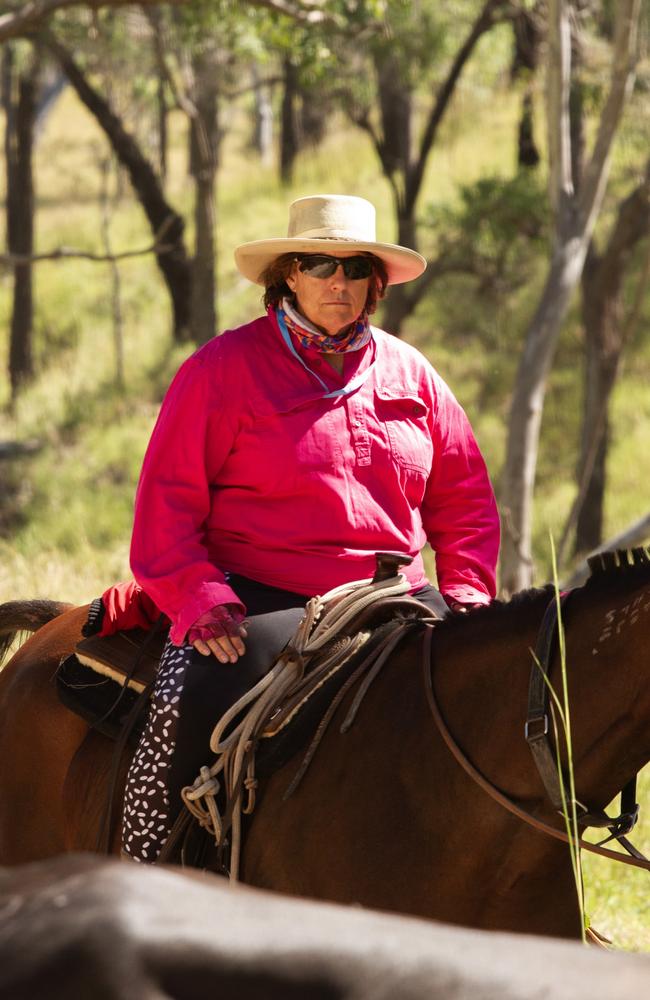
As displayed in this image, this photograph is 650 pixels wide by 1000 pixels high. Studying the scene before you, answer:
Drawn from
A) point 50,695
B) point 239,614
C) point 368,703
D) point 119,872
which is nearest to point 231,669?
point 239,614

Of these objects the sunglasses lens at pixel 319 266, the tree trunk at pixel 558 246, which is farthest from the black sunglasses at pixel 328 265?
the tree trunk at pixel 558 246

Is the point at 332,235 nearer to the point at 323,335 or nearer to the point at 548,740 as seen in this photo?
the point at 323,335

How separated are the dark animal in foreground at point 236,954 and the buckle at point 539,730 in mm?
1728

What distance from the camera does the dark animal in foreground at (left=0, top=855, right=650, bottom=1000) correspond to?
1.10 meters

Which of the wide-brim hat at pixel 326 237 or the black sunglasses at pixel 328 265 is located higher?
the wide-brim hat at pixel 326 237

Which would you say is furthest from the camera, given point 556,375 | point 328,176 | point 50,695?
point 328,176

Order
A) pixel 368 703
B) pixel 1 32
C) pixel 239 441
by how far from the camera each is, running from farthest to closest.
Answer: pixel 1 32
pixel 239 441
pixel 368 703

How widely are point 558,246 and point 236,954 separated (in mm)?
7868

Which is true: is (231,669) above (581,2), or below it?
below

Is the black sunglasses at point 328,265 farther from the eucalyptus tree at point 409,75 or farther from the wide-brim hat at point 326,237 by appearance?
the eucalyptus tree at point 409,75

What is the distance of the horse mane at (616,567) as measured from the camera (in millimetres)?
2975

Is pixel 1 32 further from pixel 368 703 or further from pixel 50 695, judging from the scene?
pixel 368 703

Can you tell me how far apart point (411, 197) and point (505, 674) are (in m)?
16.3

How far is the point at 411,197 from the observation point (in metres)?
18.7
